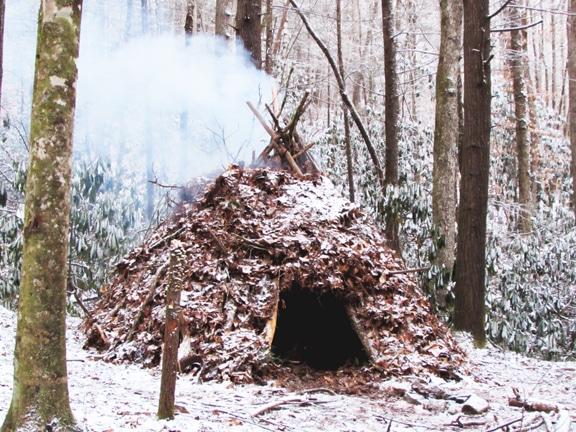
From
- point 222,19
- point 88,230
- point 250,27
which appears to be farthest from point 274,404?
point 222,19

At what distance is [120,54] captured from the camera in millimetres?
12820

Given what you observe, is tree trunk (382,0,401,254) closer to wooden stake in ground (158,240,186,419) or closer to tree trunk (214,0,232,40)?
tree trunk (214,0,232,40)

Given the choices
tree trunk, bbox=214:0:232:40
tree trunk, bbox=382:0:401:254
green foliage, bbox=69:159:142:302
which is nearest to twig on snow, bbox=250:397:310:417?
tree trunk, bbox=382:0:401:254

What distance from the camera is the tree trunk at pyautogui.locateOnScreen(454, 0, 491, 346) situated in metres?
8.63

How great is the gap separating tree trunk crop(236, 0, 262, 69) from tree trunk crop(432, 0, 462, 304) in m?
3.41

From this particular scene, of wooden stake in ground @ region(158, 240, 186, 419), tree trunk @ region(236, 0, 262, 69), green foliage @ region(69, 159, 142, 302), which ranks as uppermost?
tree trunk @ region(236, 0, 262, 69)

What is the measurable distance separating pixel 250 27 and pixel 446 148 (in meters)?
4.35

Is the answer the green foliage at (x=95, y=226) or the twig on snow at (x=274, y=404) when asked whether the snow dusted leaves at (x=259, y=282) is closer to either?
the twig on snow at (x=274, y=404)

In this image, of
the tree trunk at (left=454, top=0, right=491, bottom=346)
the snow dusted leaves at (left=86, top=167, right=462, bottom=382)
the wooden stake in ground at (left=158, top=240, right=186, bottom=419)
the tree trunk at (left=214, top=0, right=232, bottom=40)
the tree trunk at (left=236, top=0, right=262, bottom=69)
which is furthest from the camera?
the tree trunk at (left=214, top=0, right=232, bottom=40)

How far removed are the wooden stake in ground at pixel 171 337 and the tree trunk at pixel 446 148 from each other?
22.3 ft

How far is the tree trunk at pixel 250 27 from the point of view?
10.7 metres

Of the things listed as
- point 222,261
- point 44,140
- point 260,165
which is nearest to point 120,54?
point 260,165

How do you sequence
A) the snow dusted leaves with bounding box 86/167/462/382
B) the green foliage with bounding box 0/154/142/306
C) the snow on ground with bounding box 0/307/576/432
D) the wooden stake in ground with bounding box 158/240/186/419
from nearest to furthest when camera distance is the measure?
the wooden stake in ground with bounding box 158/240/186/419 < the snow on ground with bounding box 0/307/576/432 < the snow dusted leaves with bounding box 86/167/462/382 < the green foliage with bounding box 0/154/142/306

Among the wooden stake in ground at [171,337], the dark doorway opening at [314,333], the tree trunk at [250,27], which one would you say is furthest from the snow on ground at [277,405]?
the tree trunk at [250,27]
